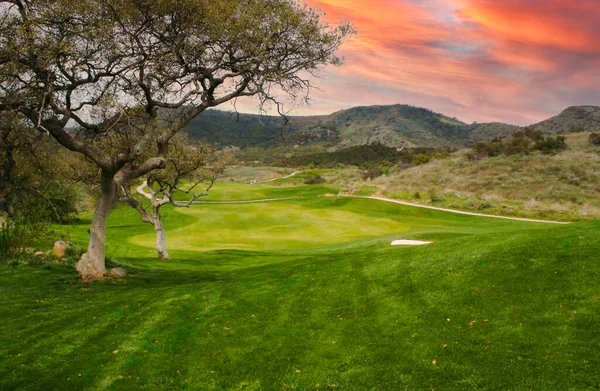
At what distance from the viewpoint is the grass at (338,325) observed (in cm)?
752

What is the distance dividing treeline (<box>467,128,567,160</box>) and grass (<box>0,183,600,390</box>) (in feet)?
239

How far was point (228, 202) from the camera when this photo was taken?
7962 cm

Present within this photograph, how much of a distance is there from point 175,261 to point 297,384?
1995 cm

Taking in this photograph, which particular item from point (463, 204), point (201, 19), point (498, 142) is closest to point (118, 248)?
point (201, 19)

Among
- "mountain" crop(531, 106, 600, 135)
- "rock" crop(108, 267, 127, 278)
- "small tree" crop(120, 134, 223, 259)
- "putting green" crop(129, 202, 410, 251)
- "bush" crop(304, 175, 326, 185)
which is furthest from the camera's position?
"mountain" crop(531, 106, 600, 135)

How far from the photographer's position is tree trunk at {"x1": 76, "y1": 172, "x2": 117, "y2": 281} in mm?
17078

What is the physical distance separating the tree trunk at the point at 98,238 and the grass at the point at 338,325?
2.40ft

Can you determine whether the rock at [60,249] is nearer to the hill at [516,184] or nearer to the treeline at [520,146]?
the hill at [516,184]

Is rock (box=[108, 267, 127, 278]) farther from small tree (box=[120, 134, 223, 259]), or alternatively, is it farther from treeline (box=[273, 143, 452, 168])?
treeline (box=[273, 143, 452, 168])

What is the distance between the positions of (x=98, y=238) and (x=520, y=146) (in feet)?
269

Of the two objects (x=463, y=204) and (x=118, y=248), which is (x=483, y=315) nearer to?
(x=118, y=248)

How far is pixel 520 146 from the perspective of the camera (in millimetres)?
78438

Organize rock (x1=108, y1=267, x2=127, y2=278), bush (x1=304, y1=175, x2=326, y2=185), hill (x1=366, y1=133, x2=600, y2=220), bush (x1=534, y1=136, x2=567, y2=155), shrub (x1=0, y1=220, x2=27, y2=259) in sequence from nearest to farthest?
rock (x1=108, y1=267, x2=127, y2=278) < shrub (x1=0, y1=220, x2=27, y2=259) < hill (x1=366, y1=133, x2=600, y2=220) < bush (x1=534, y1=136, x2=567, y2=155) < bush (x1=304, y1=175, x2=326, y2=185)

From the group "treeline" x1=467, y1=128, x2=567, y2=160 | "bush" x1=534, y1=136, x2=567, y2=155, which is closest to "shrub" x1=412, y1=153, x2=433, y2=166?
"treeline" x1=467, y1=128, x2=567, y2=160
